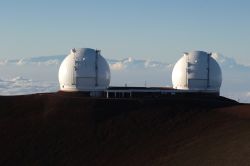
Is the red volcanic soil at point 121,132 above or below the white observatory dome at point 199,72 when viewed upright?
below

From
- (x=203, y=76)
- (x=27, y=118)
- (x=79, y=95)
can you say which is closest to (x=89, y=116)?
(x=27, y=118)

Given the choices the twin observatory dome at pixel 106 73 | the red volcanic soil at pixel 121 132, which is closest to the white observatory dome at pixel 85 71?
the twin observatory dome at pixel 106 73

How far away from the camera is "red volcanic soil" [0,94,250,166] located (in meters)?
42.8

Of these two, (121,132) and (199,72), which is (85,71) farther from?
(199,72)

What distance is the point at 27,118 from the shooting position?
5169cm

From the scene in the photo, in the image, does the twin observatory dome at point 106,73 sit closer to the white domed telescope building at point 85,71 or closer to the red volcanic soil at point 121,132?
the white domed telescope building at point 85,71

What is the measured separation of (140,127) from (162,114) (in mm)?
3952

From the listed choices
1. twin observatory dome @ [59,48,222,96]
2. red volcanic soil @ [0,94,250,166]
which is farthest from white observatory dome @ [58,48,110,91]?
red volcanic soil @ [0,94,250,166]

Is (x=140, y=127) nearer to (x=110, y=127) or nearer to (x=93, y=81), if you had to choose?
(x=110, y=127)

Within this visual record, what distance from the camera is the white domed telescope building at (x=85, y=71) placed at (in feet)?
203

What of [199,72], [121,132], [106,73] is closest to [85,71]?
[106,73]

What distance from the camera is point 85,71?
6166 cm

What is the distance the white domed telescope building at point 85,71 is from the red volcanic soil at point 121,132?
5.76 meters

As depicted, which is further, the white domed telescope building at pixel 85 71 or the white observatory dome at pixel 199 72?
the white observatory dome at pixel 199 72
